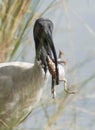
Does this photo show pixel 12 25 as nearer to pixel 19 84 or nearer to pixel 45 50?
pixel 45 50

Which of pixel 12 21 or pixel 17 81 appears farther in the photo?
pixel 17 81

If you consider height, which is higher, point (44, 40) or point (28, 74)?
point (44, 40)

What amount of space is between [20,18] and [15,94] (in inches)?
20.5

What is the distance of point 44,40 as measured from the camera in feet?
8.46

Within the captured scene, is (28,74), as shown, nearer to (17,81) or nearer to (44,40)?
(17,81)

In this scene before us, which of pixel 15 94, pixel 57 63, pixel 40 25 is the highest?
pixel 40 25

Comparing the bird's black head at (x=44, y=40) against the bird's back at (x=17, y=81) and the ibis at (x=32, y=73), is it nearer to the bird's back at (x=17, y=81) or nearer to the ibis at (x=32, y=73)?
the ibis at (x=32, y=73)

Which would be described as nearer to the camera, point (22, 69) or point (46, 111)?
point (46, 111)

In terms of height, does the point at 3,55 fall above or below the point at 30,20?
below

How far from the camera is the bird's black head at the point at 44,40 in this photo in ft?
8.16

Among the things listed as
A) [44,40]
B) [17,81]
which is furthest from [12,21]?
[17,81]

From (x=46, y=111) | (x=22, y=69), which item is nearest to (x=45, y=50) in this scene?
(x=22, y=69)

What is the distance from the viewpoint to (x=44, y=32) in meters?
2.65

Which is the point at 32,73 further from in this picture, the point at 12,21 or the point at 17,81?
the point at 12,21
